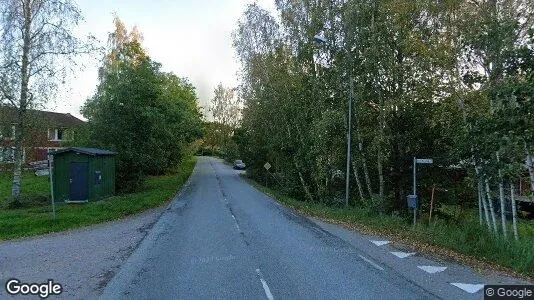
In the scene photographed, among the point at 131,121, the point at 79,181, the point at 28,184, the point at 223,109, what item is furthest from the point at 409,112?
the point at 223,109

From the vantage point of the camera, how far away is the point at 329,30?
22.5 metres

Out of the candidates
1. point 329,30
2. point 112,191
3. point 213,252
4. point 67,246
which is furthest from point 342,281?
point 112,191

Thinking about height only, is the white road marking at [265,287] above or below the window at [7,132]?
below

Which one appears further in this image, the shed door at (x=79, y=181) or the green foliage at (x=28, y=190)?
the shed door at (x=79, y=181)

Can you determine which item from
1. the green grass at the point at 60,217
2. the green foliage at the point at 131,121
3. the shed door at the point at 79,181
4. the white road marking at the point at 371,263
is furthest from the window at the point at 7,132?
the white road marking at the point at 371,263

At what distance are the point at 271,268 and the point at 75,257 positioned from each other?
4833 mm

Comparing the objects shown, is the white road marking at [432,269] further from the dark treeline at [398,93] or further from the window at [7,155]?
the window at [7,155]

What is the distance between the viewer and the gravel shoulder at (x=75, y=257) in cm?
870

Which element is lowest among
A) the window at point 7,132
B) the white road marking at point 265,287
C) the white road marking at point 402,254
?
the white road marking at point 402,254

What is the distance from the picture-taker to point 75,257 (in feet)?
36.1

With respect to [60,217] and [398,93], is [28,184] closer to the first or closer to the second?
[60,217]

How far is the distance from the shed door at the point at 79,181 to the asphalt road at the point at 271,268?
9.22 meters

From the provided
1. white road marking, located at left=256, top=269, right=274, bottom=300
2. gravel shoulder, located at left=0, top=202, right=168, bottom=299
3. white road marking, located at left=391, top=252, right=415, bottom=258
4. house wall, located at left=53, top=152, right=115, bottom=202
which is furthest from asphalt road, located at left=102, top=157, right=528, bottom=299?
house wall, located at left=53, top=152, right=115, bottom=202

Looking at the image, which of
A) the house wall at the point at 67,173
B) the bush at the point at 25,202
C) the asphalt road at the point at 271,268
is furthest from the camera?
the house wall at the point at 67,173
